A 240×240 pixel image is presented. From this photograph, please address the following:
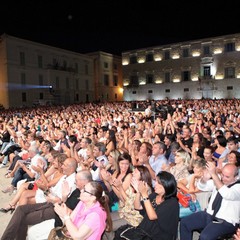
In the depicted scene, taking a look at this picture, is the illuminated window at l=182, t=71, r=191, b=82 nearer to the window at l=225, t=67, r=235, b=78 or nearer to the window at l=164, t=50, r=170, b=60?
the window at l=164, t=50, r=170, b=60

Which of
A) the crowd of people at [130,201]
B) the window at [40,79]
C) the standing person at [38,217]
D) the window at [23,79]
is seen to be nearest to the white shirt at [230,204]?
the crowd of people at [130,201]

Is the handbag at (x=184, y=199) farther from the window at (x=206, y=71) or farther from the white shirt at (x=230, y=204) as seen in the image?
the window at (x=206, y=71)

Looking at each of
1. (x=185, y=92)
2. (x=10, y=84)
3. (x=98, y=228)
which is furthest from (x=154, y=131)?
(x=185, y=92)

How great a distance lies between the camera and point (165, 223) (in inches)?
117

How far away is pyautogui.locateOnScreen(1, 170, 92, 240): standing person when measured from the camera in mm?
3654

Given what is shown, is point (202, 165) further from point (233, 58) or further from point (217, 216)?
point (233, 58)

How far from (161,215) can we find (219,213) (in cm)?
86

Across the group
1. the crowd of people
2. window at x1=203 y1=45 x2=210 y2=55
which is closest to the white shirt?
the crowd of people

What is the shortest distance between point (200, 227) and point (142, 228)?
2.94 feet

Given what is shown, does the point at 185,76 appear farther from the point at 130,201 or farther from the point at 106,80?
the point at 130,201

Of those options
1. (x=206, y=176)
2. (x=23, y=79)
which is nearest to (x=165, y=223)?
(x=206, y=176)

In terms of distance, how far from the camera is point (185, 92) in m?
43.0

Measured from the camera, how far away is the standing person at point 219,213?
3.20 m

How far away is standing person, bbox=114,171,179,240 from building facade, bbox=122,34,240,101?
132 ft
